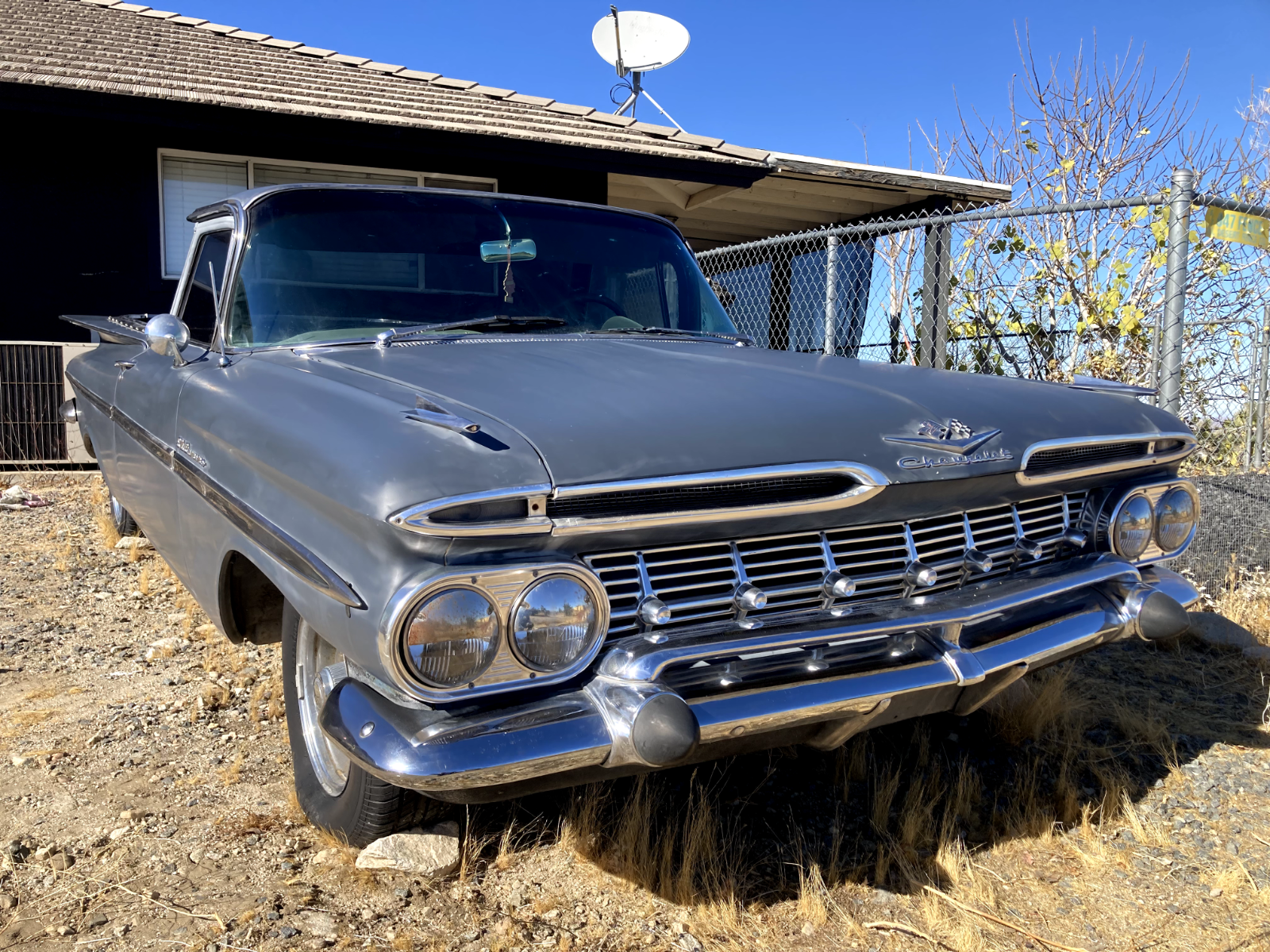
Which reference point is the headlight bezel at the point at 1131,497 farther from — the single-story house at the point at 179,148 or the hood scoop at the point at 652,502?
the single-story house at the point at 179,148

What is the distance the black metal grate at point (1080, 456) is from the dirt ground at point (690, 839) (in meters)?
0.92

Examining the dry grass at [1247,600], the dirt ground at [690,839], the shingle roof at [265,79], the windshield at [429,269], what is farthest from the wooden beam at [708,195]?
the dirt ground at [690,839]

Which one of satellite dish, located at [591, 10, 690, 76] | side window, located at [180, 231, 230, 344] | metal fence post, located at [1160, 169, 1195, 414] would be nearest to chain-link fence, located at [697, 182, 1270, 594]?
metal fence post, located at [1160, 169, 1195, 414]

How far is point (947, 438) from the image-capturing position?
2.14m

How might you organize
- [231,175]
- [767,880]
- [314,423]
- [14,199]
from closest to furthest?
[314,423]
[767,880]
[14,199]
[231,175]

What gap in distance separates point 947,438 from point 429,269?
162 centimetres

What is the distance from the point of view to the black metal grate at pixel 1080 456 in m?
2.31

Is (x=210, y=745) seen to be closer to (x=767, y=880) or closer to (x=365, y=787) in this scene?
(x=365, y=787)

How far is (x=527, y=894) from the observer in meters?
2.17

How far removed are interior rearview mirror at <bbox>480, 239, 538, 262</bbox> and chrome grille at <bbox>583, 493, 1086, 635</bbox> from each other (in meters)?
Result: 1.49

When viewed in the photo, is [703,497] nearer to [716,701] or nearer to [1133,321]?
[716,701]

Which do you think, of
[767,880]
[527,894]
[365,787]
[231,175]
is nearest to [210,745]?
[365,787]

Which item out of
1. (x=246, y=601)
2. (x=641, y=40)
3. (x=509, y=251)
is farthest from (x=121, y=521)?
(x=641, y=40)

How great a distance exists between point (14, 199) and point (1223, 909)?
28.7 ft
